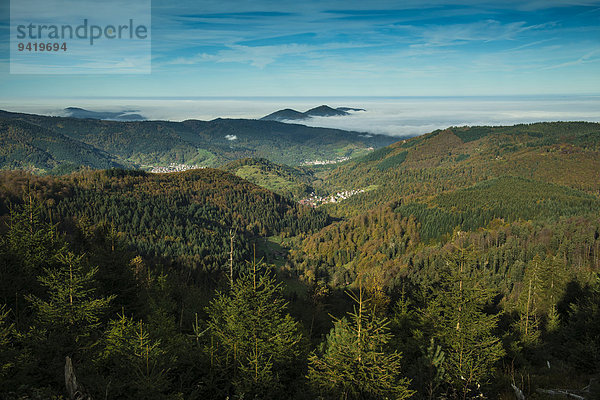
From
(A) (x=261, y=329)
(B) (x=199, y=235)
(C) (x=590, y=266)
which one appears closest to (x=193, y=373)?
(A) (x=261, y=329)

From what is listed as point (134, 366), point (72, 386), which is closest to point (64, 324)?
point (134, 366)

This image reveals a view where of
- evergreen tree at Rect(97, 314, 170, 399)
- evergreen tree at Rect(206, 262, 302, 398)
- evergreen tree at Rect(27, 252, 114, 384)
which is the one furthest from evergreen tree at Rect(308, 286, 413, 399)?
evergreen tree at Rect(27, 252, 114, 384)

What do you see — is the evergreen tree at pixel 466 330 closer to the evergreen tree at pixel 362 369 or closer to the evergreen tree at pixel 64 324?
the evergreen tree at pixel 362 369

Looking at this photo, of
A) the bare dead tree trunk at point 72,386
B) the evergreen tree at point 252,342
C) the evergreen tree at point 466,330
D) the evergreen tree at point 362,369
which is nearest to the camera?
the bare dead tree trunk at point 72,386

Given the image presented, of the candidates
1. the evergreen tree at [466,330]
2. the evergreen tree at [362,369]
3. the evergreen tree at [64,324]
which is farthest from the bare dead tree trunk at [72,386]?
the evergreen tree at [466,330]

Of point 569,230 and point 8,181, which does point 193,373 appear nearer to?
point 569,230

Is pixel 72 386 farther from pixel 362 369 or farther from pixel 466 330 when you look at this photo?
pixel 466 330

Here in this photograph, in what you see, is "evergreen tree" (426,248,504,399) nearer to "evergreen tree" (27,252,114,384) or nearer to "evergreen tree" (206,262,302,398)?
"evergreen tree" (206,262,302,398)

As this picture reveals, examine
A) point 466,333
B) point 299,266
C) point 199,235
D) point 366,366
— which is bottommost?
point 299,266

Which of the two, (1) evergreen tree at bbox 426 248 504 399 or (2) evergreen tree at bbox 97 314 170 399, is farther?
(1) evergreen tree at bbox 426 248 504 399

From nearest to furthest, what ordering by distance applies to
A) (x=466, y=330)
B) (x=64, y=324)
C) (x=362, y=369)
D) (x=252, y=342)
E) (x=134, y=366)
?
(x=362, y=369) < (x=134, y=366) < (x=252, y=342) < (x=466, y=330) < (x=64, y=324)

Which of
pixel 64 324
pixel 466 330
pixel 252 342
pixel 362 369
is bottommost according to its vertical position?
pixel 64 324
